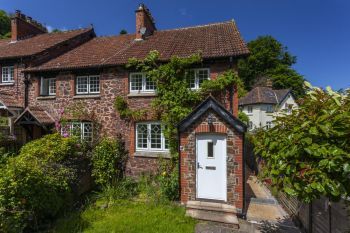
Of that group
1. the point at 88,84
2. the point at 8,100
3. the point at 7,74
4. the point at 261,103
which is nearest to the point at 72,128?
the point at 88,84

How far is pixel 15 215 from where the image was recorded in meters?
5.41

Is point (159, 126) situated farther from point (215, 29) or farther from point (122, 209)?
point (215, 29)

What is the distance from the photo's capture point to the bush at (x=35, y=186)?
5473mm

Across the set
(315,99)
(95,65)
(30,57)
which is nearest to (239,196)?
(315,99)

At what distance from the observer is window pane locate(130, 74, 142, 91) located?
1153 centimetres

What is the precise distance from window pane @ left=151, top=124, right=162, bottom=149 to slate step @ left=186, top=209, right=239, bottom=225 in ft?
12.7

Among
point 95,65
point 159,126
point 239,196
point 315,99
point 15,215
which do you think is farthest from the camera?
point 95,65

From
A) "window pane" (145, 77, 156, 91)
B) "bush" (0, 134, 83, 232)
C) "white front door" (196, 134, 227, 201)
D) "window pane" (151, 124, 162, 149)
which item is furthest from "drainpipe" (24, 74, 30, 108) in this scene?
"white front door" (196, 134, 227, 201)

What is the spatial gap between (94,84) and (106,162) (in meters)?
4.69

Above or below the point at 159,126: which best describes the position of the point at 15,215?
below

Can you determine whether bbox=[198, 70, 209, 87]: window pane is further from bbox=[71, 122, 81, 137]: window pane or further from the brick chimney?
the brick chimney

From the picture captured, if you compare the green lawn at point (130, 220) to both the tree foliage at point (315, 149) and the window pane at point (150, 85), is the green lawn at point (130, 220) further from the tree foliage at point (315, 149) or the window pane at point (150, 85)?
the window pane at point (150, 85)

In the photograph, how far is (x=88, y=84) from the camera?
12.5m

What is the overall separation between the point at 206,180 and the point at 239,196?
133cm
